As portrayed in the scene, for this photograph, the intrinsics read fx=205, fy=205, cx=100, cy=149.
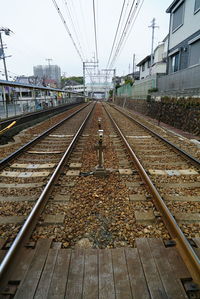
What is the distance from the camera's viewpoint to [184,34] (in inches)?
690

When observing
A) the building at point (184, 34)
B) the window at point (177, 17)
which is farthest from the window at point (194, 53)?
the window at point (177, 17)

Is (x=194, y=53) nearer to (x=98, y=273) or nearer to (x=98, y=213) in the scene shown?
(x=98, y=213)

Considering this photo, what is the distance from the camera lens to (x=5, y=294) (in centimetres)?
201

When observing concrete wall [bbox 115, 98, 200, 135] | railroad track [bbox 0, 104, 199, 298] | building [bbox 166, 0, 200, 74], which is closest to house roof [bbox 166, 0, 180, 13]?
building [bbox 166, 0, 200, 74]

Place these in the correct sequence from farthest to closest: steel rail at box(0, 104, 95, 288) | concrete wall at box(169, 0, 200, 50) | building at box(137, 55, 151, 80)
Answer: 1. building at box(137, 55, 151, 80)
2. concrete wall at box(169, 0, 200, 50)
3. steel rail at box(0, 104, 95, 288)

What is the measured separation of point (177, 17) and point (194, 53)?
17.4 ft

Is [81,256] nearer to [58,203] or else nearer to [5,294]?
[5,294]

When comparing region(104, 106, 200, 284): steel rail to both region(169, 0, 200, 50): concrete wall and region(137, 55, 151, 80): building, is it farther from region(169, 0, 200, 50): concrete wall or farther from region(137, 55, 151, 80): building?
region(137, 55, 151, 80): building

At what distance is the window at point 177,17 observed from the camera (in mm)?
17844

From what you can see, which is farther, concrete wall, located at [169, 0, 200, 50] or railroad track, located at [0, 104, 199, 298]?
concrete wall, located at [169, 0, 200, 50]

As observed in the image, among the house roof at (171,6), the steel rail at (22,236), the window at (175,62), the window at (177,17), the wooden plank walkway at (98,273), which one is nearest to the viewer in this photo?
the wooden plank walkway at (98,273)

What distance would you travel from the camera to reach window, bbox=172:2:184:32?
17.8 m

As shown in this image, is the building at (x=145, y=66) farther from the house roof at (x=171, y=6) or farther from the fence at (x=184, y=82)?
the fence at (x=184, y=82)

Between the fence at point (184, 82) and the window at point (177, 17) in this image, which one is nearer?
the fence at point (184, 82)
